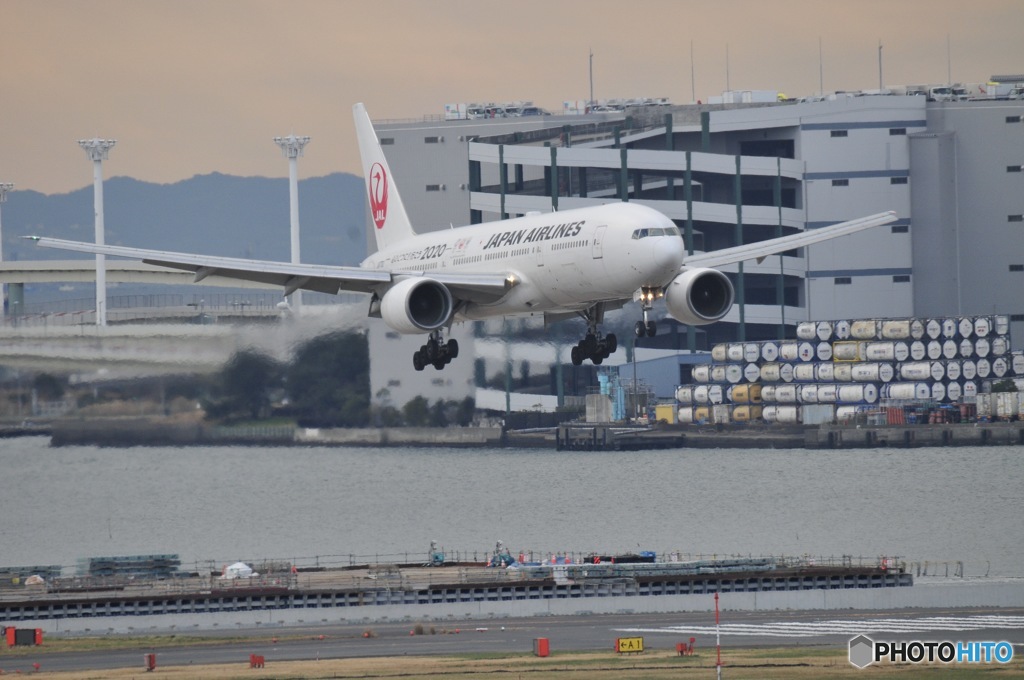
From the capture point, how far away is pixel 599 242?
5681 centimetres

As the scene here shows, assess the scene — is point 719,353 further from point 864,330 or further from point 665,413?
point 864,330

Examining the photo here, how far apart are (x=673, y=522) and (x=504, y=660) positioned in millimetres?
64517

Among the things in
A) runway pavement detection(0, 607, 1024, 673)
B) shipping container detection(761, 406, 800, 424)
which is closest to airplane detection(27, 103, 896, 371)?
runway pavement detection(0, 607, 1024, 673)

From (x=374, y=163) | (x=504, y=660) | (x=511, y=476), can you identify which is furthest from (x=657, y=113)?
(x=504, y=660)

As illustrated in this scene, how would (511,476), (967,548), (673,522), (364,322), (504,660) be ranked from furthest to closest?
1. (511,476)
2. (673,522)
3. (967,548)
4. (364,322)
5. (504,660)

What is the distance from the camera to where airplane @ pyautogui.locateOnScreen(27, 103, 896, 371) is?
185 ft

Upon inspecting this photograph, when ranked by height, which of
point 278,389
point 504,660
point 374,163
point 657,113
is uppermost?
point 657,113

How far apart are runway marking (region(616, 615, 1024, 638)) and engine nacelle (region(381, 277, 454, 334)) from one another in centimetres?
1727

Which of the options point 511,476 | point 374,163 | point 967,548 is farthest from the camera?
point 511,476

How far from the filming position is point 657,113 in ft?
585

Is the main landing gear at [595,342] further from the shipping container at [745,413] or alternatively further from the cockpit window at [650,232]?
the shipping container at [745,413]

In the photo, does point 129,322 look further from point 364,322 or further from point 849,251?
point 849,251

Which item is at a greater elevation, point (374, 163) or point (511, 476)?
point (374, 163)

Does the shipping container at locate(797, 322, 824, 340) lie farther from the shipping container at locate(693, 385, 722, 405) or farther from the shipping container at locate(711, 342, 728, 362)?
the shipping container at locate(693, 385, 722, 405)
